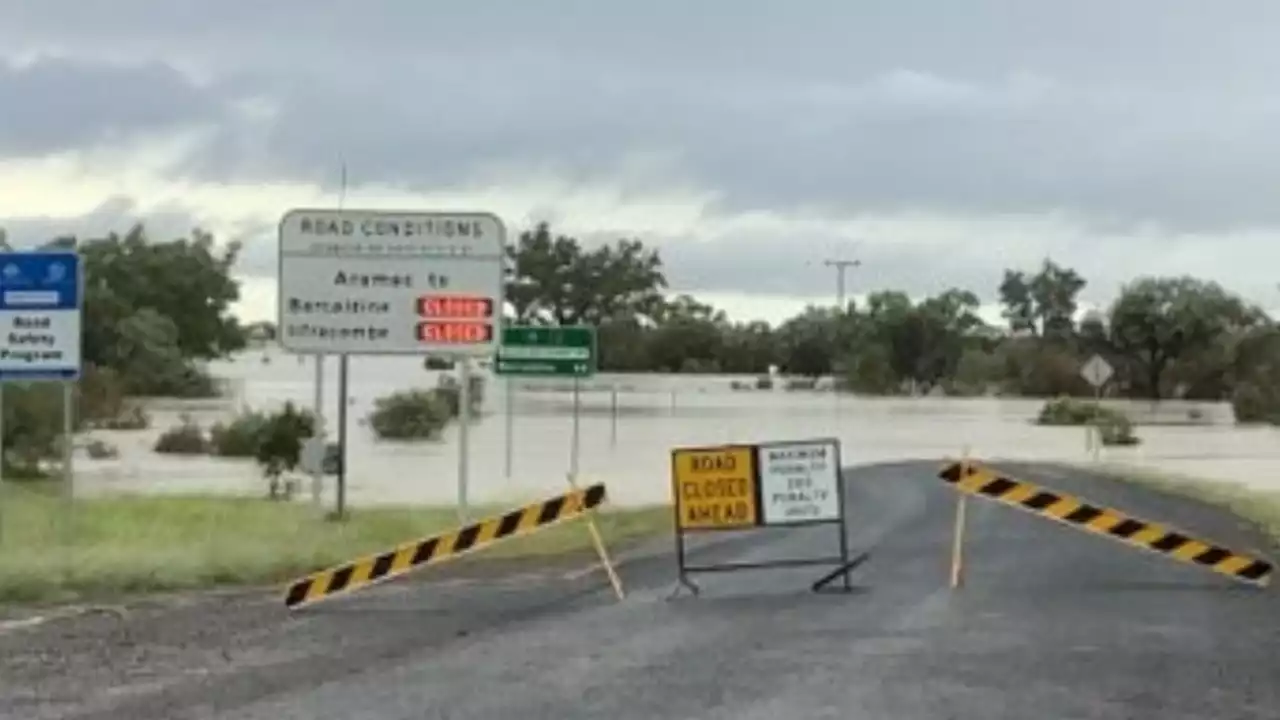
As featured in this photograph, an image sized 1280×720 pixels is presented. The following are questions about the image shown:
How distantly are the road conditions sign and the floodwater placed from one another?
57.2 ft

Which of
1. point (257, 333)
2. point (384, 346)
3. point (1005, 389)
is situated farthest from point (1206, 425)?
point (384, 346)

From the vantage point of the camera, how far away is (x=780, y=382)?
93750 millimetres

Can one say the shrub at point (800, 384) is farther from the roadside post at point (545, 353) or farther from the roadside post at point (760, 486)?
the roadside post at point (760, 486)

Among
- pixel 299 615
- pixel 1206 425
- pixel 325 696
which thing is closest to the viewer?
pixel 325 696

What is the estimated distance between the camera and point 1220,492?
149 ft

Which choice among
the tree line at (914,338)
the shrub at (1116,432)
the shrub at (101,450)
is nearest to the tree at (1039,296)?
the tree line at (914,338)

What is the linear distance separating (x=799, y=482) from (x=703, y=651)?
5.55 meters

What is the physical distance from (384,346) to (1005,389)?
72390mm

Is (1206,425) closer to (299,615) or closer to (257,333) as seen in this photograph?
(257,333)

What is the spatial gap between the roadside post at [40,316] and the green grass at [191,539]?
6.00 feet

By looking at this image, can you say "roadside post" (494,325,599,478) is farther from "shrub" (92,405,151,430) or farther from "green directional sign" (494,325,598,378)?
"shrub" (92,405,151,430)

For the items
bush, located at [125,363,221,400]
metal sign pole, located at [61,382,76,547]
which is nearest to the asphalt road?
metal sign pole, located at [61,382,76,547]

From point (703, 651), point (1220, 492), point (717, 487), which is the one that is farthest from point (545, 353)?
point (703, 651)

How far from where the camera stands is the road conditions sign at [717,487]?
20.4m
